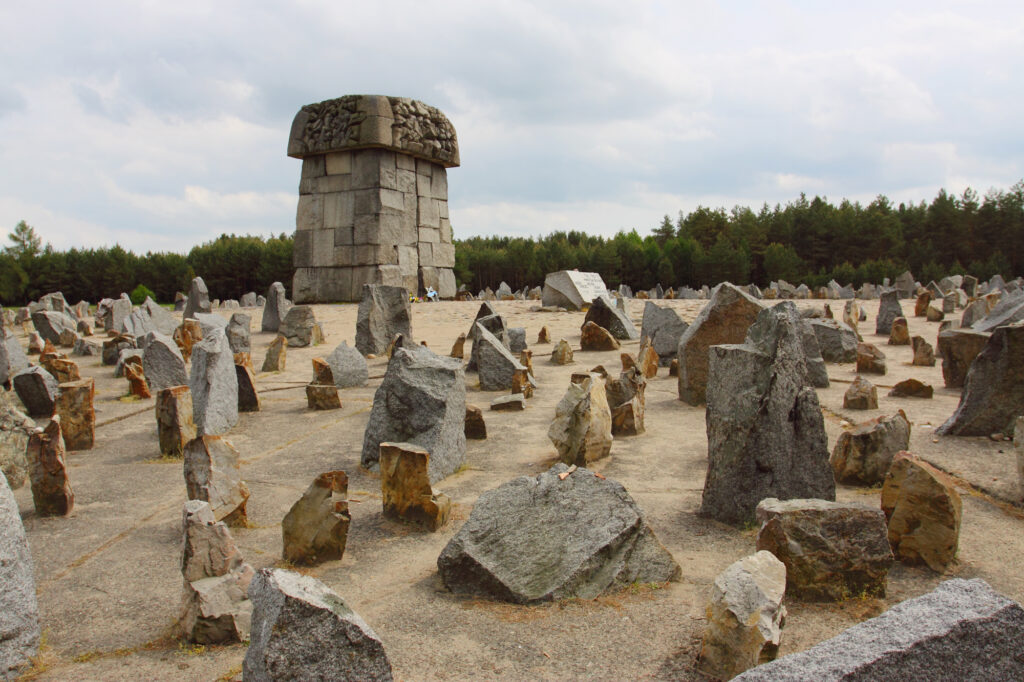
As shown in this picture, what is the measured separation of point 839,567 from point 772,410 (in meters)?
0.76

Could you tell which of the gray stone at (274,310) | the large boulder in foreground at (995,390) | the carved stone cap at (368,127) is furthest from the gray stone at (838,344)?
the carved stone cap at (368,127)

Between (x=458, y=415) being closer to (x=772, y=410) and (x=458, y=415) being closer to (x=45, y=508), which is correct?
(x=772, y=410)

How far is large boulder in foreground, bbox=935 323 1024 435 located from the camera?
3.62 metres

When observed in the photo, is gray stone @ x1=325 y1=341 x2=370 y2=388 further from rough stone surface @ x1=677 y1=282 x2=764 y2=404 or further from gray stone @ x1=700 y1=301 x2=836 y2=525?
gray stone @ x1=700 y1=301 x2=836 y2=525

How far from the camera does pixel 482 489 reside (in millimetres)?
3217

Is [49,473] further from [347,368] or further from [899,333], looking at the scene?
[899,333]

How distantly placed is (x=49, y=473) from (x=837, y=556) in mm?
2927

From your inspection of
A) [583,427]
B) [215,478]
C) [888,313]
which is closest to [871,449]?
[583,427]

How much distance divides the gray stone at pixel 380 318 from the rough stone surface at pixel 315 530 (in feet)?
16.6

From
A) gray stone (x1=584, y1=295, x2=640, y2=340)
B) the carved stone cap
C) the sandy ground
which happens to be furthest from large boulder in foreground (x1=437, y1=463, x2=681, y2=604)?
the carved stone cap

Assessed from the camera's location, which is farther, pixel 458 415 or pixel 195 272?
pixel 195 272

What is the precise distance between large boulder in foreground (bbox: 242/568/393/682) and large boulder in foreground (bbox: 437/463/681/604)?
60cm

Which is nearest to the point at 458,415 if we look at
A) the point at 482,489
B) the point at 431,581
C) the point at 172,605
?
the point at 482,489

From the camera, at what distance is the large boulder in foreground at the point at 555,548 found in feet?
7.04
